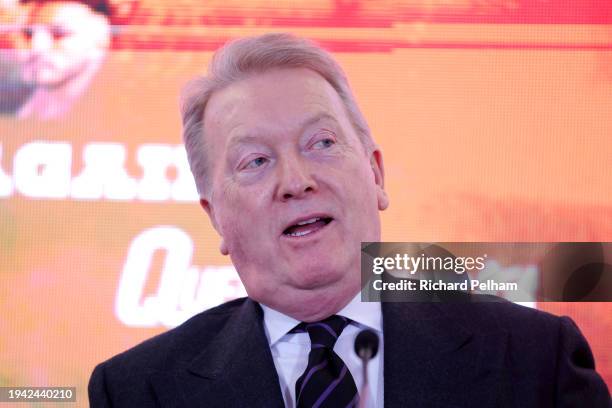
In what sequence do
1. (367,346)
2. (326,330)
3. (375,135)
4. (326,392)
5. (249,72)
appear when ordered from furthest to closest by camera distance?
(375,135), (249,72), (326,330), (326,392), (367,346)

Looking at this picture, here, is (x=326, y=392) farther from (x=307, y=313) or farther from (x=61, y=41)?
(x=61, y=41)

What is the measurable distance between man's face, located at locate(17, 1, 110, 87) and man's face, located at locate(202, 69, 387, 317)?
72cm

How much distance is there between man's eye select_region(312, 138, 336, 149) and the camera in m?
1.73

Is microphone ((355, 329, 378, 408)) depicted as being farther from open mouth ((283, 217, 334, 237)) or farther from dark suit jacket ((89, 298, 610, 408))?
open mouth ((283, 217, 334, 237))

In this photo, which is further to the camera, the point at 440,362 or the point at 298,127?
the point at 298,127

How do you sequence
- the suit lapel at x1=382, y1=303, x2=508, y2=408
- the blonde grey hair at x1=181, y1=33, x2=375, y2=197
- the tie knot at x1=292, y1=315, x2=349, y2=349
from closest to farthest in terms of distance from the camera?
the suit lapel at x1=382, y1=303, x2=508, y2=408 → the tie knot at x1=292, y1=315, x2=349, y2=349 → the blonde grey hair at x1=181, y1=33, x2=375, y2=197

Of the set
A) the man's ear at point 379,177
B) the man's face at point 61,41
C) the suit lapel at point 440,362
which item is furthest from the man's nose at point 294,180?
the man's face at point 61,41

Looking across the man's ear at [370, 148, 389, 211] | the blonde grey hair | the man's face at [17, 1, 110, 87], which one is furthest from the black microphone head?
the man's face at [17, 1, 110, 87]

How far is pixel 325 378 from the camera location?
1.59 meters

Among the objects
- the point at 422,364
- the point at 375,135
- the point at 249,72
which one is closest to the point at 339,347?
the point at 422,364

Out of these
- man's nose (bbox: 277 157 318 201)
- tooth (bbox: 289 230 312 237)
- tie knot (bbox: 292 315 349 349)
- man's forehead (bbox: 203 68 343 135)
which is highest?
man's forehead (bbox: 203 68 343 135)

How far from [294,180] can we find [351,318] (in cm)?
32

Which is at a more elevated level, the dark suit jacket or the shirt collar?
the shirt collar

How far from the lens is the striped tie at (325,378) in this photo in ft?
5.15
